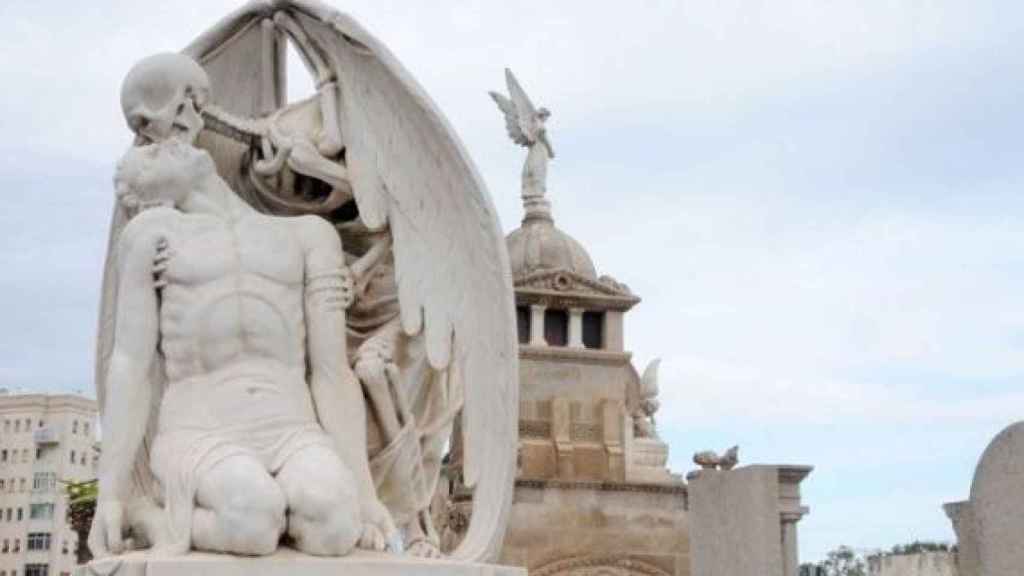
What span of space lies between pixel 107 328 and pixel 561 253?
1306cm

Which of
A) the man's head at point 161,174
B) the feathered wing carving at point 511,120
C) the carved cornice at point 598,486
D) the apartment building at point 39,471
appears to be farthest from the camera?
the apartment building at point 39,471

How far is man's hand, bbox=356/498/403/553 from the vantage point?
4.78m

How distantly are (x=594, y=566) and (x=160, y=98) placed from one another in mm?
12330

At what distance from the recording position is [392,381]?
5.29 m

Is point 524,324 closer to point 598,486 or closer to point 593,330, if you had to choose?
point 593,330

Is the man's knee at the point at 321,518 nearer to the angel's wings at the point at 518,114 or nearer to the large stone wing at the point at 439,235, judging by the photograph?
the large stone wing at the point at 439,235

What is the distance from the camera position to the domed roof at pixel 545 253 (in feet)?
59.4

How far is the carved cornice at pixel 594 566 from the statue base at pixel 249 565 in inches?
471

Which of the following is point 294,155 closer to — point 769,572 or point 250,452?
point 250,452

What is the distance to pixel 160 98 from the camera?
525 cm

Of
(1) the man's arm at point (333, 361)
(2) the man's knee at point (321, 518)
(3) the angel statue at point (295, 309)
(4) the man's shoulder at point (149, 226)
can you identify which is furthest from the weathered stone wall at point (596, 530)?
(2) the man's knee at point (321, 518)

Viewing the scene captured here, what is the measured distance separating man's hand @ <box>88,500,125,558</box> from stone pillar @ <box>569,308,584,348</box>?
13385 millimetres

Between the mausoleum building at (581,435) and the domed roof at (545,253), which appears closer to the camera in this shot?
the mausoleum building at (581,435)

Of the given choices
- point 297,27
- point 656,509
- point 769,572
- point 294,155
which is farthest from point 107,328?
point 656,509
